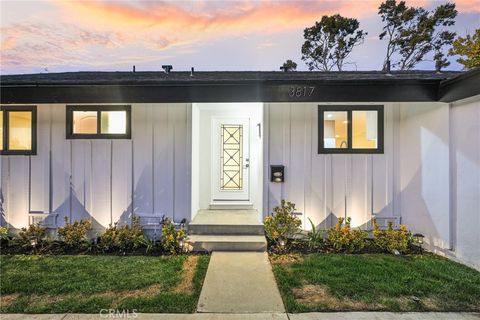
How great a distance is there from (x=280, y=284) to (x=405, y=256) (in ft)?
7.66

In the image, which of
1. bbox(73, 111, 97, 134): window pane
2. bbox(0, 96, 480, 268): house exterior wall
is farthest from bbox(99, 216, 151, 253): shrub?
bbox(73, 111, 97, 134): window pane

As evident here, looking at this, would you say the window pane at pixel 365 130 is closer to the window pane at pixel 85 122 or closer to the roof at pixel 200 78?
the roof at pixel 200 78

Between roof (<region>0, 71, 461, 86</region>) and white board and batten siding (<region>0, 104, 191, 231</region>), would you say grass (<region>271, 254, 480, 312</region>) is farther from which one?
roof (<region>0, 71, 461, 86</region>)

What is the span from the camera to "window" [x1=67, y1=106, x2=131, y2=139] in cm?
459

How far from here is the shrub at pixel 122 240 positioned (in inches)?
161

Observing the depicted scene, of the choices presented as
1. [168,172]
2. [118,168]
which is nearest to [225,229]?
[168,172]

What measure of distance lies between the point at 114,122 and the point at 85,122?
0.57 meters

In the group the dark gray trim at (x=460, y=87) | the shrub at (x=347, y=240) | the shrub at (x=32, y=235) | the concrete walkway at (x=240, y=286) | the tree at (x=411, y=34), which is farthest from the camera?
the tree at (x=411, y=34)

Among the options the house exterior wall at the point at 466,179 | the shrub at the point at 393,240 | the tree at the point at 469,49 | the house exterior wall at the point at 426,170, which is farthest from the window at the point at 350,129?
the tree at the point at 469,49

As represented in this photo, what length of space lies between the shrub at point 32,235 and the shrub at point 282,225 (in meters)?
4.01

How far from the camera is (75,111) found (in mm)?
4613

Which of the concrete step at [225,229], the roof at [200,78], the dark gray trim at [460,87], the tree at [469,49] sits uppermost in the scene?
the tree at [469,49]

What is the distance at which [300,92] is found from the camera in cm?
391

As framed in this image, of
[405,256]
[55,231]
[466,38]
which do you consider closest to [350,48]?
[466,38]
